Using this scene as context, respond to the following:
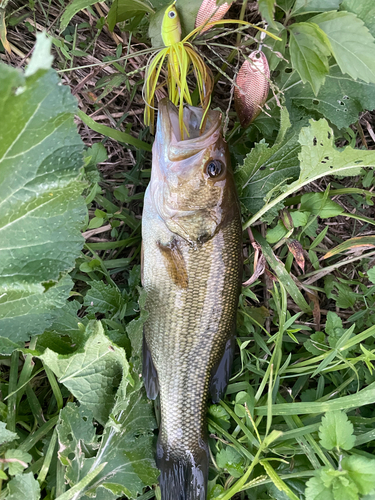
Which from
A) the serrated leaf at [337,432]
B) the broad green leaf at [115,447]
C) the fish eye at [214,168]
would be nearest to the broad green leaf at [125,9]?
the fish eye at [214,168]

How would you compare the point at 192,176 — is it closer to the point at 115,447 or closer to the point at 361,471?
the point at 115,447

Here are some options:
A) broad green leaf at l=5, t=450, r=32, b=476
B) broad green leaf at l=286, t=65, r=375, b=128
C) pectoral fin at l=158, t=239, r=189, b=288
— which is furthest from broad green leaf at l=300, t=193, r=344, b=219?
broad green leaf at l=5, t=450, r=32, b=476

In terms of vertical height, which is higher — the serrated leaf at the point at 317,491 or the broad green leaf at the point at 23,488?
the broad green leaf at the point at 23,488

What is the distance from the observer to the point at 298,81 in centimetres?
213

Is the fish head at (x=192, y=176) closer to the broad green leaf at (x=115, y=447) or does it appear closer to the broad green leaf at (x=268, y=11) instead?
the broad green leaf at (x=268, y=11)

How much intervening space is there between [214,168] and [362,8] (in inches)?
43.5

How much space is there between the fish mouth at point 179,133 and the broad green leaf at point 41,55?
2.54 ft

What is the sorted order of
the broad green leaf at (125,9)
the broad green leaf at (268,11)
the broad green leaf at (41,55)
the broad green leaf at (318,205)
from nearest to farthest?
the broad green leaf at (41,55) → the broad green leaf at (268,11) → the broad green leaf at (125,9) → the broad green leaf at (318,205)

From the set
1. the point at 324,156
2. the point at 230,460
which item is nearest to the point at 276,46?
the point at 324,156

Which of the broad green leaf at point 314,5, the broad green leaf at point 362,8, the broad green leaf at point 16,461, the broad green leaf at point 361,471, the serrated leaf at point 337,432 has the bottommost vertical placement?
the broad green leaf at point 361,471

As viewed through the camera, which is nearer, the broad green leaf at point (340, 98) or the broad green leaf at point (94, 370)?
the broad green leaf at point (94, 370)

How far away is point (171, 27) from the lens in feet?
5.71

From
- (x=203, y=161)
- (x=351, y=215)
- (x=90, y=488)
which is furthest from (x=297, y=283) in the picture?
(x=90, y=488)

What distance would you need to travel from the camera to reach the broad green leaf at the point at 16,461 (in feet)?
5.82
